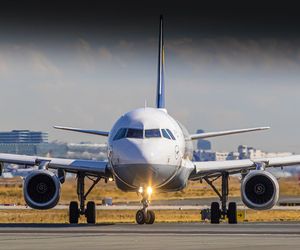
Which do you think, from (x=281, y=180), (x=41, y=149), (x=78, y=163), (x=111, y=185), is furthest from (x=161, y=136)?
(x=41, y=149)

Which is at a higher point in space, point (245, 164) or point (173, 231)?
point (245, 164)

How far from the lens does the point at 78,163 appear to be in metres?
41.3

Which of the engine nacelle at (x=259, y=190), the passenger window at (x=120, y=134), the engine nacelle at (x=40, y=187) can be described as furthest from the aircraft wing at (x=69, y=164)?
the engine nacelle at (x=259, y=190)

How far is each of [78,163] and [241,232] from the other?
11594 millimetres

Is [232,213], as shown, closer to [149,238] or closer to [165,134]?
[165,134]

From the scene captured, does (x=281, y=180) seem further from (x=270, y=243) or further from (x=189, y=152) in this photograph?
(x=270, y=243)

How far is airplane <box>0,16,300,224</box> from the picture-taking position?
120 ft

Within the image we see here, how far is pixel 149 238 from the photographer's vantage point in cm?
2786

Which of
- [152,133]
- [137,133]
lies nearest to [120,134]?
[137,133]

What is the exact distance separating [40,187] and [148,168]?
574 centimetres

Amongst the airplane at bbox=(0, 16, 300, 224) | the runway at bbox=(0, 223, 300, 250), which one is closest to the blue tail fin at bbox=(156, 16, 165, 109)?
the airplane at bbox=(0, 16, 300, 224)

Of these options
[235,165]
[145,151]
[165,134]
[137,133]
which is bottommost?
[145,151]

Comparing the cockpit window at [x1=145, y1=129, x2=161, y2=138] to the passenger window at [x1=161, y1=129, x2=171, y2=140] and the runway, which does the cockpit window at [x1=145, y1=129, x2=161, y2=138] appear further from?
the runway

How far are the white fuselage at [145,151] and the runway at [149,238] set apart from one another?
3173 mm
